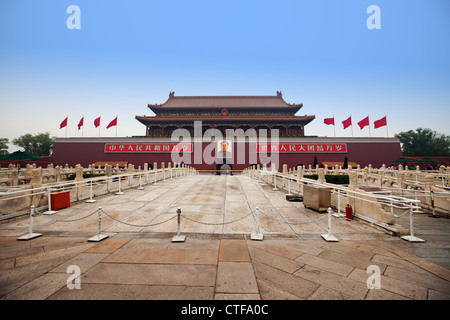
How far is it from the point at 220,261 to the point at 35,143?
76589 mm

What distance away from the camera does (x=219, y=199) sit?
35.6ft

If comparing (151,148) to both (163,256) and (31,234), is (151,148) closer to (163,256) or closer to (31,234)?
(31,234)

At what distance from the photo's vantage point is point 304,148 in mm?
36125

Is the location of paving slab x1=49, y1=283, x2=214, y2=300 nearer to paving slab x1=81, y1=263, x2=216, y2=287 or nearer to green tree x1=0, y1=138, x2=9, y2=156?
paving slab x1=81, y1=263, x2=216, y2=287

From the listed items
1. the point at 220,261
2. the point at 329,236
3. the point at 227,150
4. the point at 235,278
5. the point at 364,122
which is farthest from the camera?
the point at 227,150

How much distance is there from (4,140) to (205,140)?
56.4 meters

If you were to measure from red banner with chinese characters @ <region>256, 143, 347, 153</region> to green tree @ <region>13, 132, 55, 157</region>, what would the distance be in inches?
2419

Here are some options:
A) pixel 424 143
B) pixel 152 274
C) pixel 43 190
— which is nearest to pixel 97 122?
pixel 43 190

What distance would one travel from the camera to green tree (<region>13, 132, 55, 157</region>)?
5597 cm

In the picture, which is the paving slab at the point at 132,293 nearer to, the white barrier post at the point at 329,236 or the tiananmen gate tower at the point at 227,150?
the white barrier post at the point at 329,236

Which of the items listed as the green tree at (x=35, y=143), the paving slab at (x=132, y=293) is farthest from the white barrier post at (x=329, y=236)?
the green tree at (x=35, y=143)

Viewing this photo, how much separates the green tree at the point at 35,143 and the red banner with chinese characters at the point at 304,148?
202 feet
